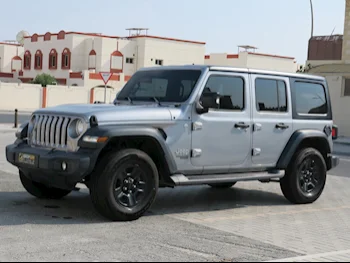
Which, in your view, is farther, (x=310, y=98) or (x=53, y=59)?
(x=53, y=59)

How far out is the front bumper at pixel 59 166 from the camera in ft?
24.1

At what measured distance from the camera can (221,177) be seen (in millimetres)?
8664

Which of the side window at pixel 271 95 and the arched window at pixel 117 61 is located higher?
the arched window at pixel 117 61

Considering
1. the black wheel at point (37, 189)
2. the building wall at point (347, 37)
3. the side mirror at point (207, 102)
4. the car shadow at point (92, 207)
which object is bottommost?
the car shadow at point (92, 207)

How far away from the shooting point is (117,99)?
931 cm

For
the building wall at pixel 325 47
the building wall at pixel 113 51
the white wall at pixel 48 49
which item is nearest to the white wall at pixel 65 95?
the building wall at pixel 113 51

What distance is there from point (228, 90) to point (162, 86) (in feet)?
3.02

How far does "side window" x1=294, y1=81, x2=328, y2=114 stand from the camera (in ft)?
32.1

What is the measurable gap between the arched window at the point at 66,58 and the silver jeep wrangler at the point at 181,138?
6298 centimetres

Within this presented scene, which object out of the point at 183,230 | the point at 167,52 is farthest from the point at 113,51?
the point at 183,230

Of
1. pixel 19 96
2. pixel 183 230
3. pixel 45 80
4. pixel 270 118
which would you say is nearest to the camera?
pixel 183 230

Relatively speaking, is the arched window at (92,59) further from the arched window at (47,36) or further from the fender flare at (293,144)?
the fender flare at (293,144)

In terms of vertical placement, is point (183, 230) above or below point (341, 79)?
below

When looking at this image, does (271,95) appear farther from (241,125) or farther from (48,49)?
(48,49)
